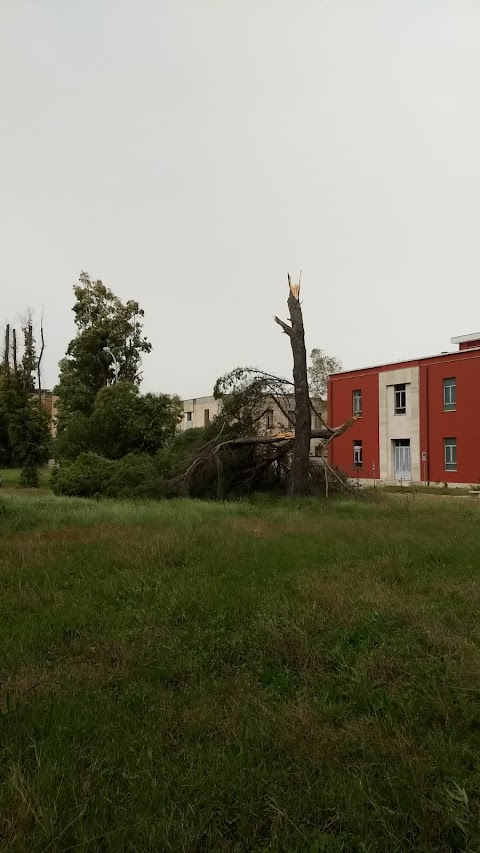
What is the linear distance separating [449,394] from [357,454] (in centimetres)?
889

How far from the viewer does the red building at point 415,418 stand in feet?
115

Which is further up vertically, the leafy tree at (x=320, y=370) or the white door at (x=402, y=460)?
the leafy tree at (x=320, y=370)

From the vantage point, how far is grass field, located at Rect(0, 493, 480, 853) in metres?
2.73

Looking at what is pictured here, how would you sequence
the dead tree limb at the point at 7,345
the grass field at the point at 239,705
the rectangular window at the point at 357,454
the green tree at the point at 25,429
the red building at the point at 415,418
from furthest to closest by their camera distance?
the dead tree limb at the point at 7,345, the rectangular window at the point at 357,454, the red building at the point at 415,418, the green tree at the point at 25,429, the grass field at the point at 239,705

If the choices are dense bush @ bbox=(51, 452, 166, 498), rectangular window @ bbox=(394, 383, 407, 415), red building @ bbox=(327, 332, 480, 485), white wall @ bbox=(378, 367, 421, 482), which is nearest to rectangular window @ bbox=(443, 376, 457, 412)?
red building @ bbox=(327, 332, 480, 485)

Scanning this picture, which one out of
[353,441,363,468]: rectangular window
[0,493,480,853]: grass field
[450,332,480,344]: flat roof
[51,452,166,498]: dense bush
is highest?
[450,332,480,344]: flat roof

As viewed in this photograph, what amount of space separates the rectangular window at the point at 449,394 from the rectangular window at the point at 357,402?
24.4ft

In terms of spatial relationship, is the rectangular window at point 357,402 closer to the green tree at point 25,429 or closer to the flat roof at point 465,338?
the flat roof at point 465,338

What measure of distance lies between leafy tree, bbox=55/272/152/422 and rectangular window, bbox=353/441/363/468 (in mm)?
16759

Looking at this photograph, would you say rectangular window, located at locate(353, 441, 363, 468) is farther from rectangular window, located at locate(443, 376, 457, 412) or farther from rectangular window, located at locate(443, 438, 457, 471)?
rectangular window, located at locate(443, 376, 457, 412)

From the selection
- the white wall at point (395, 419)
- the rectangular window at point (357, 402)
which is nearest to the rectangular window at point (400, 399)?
the white wall at point (395, 419)

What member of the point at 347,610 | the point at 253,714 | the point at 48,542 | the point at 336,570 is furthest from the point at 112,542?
A: the point at 253,714

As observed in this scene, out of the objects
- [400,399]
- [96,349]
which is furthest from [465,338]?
[96,349]

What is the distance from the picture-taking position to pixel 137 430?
28.1 m
